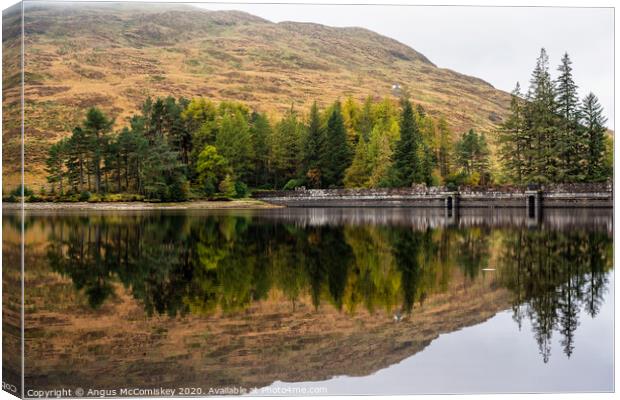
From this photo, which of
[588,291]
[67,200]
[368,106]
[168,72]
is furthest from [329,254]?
[168,72]

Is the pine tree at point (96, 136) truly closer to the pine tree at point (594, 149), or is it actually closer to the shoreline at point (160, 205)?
the shoreline at point (160, 205)

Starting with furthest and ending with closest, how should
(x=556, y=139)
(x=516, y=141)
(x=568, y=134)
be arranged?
(x=516, y=141) → (x=556, y=139) → (x=568, y=134)

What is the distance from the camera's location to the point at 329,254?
61.5 ft

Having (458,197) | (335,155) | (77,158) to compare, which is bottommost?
(458,197)

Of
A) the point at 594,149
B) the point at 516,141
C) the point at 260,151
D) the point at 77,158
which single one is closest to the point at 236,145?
the point at 260,151

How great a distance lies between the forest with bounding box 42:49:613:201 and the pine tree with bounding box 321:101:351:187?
90 mm

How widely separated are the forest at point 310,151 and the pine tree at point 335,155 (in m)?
0.09

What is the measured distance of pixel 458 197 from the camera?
5144 centimetres

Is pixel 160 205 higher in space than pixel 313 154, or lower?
lower

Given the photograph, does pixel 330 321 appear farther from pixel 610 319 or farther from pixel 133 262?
pixel 133 262

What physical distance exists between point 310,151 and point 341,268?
174 ft

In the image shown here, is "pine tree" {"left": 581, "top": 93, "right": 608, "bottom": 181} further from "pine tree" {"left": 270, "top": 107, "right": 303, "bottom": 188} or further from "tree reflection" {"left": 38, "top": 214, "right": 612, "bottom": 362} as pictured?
"pine tree" {"left": 270, "top": 107, "right": 303, "bottom": 188}

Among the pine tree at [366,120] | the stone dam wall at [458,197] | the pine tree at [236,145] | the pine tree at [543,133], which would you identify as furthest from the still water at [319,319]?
the pine tree at [366,120]

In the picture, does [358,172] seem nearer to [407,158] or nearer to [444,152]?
[407,158]
